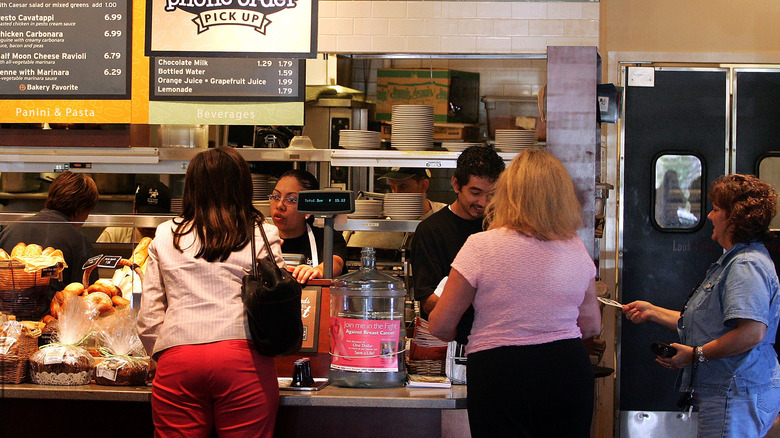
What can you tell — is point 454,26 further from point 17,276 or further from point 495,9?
point 17,276

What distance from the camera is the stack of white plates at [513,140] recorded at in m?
5.04

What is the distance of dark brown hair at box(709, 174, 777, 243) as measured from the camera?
3.15m

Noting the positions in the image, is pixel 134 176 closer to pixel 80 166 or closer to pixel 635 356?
pixel 80 166

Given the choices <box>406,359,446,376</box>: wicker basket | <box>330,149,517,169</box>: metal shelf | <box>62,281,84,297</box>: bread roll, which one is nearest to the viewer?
<box>406,359,446,376</box>: wicker basket

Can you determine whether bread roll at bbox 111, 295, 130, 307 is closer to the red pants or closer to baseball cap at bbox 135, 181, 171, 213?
the red pants

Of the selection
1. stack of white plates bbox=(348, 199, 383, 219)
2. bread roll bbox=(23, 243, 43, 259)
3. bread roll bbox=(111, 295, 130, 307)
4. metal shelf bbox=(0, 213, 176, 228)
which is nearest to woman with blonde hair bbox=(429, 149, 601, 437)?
bread roll bbox=(111, 295, 130, 307)

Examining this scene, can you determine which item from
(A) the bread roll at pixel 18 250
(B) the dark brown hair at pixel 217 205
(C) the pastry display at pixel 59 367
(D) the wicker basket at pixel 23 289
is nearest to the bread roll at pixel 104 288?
(D) the wicker basket at pixel 23 289

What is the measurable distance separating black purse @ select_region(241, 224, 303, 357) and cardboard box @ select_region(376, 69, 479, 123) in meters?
3.91

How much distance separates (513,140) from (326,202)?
2.22 meters

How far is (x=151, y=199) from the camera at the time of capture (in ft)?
18.0

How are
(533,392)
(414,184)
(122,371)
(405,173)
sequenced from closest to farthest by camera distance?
1. (533,392)
2. (122,371)
3. (414,184)
4. (405,173)

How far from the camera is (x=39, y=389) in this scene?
9.31 ft

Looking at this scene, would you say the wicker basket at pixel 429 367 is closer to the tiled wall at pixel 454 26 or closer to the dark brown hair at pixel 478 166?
the dark brown hair at pixel 478 166

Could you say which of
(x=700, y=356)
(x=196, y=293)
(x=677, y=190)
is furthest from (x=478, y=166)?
(x=677, y=190)
